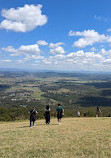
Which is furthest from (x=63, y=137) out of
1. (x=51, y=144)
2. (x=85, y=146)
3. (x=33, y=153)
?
(x=33, y=153)

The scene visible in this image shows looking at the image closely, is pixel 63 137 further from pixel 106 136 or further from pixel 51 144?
pixel 106 136

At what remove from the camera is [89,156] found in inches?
404

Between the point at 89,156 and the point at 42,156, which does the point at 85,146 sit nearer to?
the point at 89,156

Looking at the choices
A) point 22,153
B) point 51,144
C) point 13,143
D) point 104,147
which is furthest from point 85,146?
point 13,143

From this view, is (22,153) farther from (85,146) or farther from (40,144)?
Answer: (85,146)

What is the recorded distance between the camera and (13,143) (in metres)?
13.1

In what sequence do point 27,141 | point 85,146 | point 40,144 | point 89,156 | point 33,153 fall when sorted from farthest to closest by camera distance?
point 27,141 → point 40,144 → point 85,146 → point 33,153 → point 89,156

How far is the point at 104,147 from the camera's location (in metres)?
11.5

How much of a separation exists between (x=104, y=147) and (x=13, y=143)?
25.3 feet

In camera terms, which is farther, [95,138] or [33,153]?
[95,138]

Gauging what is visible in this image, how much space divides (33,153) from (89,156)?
4.09 metres

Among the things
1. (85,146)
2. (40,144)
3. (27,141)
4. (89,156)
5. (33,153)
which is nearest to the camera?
(89,156)

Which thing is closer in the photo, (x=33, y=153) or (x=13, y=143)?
(x=33, y=153)

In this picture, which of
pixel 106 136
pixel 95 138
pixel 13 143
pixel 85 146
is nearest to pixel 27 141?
pixel 13 143
